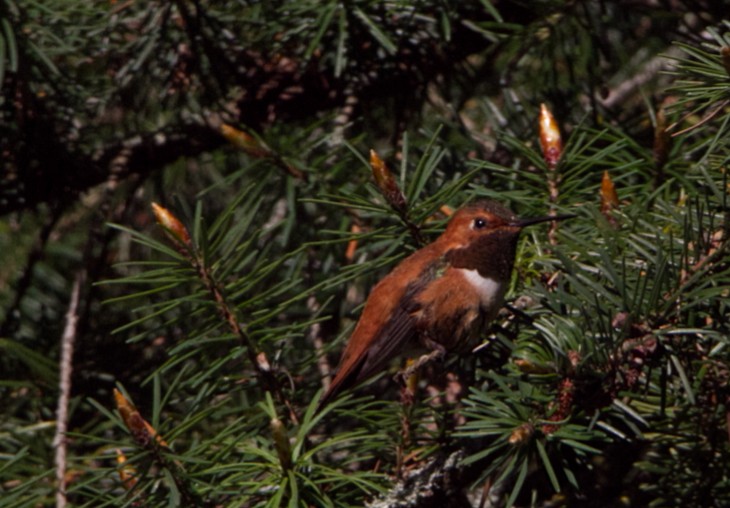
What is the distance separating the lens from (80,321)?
258cm

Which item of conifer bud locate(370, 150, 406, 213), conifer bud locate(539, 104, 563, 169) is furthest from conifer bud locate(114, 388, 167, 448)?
conifer bud locate(539, 104, 563, 169)

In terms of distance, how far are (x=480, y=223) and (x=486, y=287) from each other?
0.39ft

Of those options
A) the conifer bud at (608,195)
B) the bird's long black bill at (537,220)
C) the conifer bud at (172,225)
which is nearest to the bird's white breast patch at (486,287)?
the bird's long black bill at (537,220)

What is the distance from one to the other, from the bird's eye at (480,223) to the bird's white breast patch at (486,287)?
81mm

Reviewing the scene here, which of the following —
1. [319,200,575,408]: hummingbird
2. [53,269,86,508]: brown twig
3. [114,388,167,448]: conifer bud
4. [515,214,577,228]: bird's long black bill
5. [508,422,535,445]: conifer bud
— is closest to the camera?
[508,422,535,445]: conifer bud

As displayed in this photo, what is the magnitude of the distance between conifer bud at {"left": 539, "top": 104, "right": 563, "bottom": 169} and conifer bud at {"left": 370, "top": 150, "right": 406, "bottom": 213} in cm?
28

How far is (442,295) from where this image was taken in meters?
1.89

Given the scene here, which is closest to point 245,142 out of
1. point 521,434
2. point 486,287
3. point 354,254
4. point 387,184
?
point 354,254

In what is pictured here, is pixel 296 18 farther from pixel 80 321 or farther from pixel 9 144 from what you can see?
A: pixel 80 321

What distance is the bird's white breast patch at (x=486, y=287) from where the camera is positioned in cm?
170

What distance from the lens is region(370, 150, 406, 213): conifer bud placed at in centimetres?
165

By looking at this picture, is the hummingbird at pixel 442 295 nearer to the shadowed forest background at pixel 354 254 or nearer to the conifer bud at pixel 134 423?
the shadowed forest background at pixel 354 254

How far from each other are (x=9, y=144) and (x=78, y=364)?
0.56 metres

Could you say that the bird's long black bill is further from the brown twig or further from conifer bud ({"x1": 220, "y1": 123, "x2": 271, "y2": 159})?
the brown twig
